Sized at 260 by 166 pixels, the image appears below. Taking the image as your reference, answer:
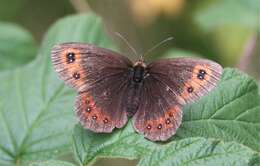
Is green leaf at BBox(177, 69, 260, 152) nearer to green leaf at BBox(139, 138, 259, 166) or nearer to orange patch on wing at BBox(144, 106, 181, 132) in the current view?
orange patch on wing at BBox(144, 106, 181, 132)

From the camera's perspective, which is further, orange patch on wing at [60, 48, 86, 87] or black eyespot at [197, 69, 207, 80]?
orange patch on wing at [60, 48, 86, 87]

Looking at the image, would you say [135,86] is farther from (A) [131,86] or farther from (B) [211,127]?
(B) [211,127]

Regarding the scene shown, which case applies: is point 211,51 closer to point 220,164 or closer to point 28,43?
point 28,43

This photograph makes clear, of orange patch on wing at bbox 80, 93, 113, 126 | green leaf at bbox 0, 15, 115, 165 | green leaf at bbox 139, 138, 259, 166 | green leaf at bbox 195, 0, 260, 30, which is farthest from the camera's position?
green leaf at bbox 195, 0, 260, 30

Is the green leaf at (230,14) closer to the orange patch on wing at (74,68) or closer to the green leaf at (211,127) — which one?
the green leaf at (211,127)

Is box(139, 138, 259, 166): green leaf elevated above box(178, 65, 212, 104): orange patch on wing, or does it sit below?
below

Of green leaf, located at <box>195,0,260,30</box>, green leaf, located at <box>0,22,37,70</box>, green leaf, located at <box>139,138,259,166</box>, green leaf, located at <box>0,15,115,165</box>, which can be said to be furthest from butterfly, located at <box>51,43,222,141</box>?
green leaf, located at <box>195,0,260,30</box>

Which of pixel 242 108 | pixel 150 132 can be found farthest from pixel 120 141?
pixel 242 108
